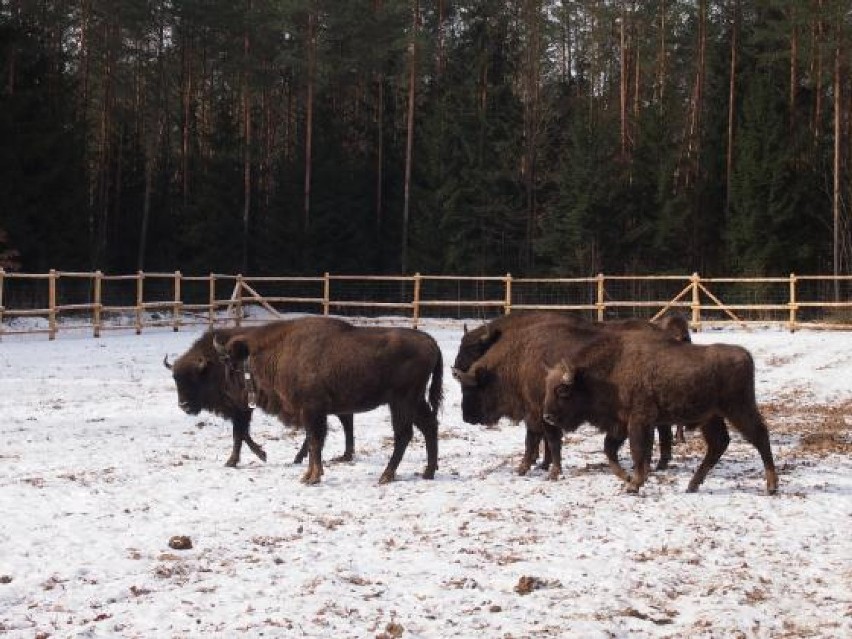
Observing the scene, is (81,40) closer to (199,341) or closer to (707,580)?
(199,341)

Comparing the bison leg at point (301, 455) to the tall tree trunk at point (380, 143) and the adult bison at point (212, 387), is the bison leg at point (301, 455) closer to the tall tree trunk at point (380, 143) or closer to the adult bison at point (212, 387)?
the adult bison at point (212, 387)

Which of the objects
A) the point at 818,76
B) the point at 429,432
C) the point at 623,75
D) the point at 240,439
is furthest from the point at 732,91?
the point at 240,439

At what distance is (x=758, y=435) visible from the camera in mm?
8070

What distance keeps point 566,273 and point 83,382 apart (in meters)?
23.4

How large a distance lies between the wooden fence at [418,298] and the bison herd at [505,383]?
15632mm

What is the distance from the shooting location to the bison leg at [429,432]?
358 inches

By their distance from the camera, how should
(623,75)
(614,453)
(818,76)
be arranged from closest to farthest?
(614,453)
(818,76)
(623,75)

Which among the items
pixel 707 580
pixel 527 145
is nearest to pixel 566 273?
Result: pixel 527 145

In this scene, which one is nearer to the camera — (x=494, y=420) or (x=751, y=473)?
(x=751, y=473)

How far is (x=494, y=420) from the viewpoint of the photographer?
9.89 metres

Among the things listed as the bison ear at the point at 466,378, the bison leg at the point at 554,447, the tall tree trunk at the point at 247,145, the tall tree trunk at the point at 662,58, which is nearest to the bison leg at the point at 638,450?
the bison leg at the point at 554,447

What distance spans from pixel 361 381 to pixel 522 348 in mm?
1719

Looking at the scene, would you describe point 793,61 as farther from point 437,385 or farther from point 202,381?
point 202,381

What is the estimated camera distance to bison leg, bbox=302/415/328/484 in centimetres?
885
